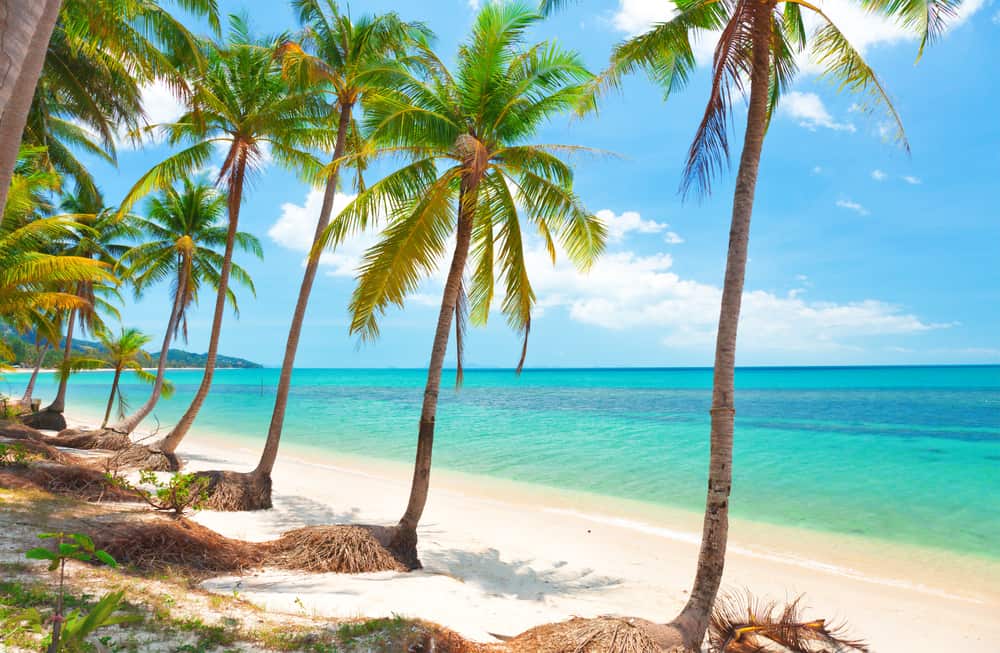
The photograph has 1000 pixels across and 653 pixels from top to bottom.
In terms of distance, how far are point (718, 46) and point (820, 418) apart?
3673 centimetres

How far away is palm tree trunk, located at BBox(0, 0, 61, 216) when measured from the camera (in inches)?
83.8

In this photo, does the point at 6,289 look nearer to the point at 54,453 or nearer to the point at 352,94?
the point at 54,453

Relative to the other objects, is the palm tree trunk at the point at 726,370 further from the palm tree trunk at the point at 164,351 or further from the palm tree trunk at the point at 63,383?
the palm tree trunk at the point at 63,383

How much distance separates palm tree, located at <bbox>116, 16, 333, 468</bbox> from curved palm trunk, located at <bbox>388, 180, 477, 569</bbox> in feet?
19.1

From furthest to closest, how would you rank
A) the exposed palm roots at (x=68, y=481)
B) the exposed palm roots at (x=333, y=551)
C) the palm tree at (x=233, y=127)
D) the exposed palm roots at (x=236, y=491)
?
the palm tree at (x=233, y=127) → the exposed palm roots at (x=236, y=491) → the exposed palm roots at (x=68, y=481) → the exposed palm roots at (x=333, y=551)

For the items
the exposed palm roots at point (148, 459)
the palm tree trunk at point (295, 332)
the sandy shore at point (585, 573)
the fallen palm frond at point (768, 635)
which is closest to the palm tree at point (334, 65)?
the palm tree trunk at point (295, 332)

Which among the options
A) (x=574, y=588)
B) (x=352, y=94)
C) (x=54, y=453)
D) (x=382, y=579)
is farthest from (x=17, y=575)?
(x=352, y=94)

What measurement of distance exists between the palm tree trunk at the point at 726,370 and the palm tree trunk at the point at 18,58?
470 centimetres

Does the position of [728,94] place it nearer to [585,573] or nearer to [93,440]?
[585,573]

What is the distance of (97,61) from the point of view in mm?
11117

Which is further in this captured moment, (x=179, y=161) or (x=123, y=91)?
(x=179, y=161)

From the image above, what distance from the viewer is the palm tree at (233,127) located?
12055mm

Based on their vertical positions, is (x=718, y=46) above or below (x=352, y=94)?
below

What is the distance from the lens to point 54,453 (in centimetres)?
1073
